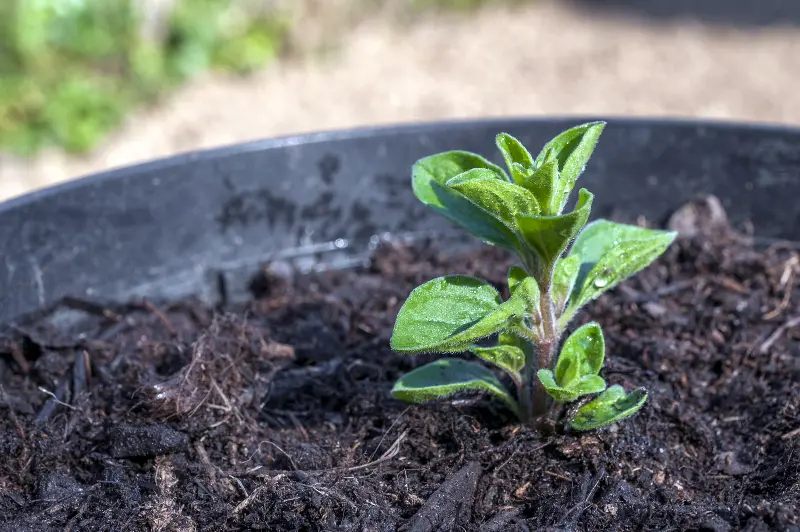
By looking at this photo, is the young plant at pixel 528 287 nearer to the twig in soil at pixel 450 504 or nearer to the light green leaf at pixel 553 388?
the light green leaf at pixel 553 388

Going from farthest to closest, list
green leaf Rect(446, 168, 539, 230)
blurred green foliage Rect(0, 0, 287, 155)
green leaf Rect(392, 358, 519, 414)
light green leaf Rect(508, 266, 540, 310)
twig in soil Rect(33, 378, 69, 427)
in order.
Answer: blurred green foliage Rect(0, 0, 287, 155) < twig in soil Rect(33, 378, 69, 427) < green leaf Rect(392, 358, 519, 414) < light green leaf Rect(508, 266, 540, 310) < green leaf Rect(446, 168, 539, 230)

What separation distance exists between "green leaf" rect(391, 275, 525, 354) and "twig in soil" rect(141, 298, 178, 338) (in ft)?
2.41

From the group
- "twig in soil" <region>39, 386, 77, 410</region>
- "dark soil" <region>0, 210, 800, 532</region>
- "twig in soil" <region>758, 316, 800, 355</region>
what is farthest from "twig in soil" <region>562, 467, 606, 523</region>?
"twig in soil" <region>39, 386, 77, 410</region>

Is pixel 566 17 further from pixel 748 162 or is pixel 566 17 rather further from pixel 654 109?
pixel 748 162

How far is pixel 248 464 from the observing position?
1.51 m

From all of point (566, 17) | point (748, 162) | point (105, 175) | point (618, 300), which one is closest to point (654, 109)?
point (566, 17)

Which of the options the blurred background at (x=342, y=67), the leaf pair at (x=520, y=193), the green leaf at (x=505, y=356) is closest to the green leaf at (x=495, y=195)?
the leaf pair at (x=520, y=193)

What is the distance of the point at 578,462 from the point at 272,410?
1.91 ft

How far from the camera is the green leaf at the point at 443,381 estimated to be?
144cm

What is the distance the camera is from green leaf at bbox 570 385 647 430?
141cm

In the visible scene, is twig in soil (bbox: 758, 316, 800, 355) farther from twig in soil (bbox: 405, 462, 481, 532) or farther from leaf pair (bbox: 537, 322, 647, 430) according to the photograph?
twig in soil (bbox: 405, 462, 481, 532)

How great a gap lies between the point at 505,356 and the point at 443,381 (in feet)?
0.41

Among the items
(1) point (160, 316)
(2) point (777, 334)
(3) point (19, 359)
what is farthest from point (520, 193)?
(3) point (19, 359)

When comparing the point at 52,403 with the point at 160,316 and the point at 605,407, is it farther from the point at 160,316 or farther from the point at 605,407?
the point at 605,407
